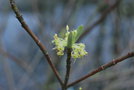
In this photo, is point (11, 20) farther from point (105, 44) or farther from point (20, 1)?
point (105, 44)

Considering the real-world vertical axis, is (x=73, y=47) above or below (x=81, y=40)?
below

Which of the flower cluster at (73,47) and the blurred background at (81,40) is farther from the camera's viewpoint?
the blurred background at (81,40)

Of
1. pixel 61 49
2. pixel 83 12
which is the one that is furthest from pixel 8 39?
pixel 61 49

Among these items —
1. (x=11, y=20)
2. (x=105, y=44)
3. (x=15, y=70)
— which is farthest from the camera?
(x=11, y=20)

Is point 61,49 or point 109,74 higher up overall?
point 61,49

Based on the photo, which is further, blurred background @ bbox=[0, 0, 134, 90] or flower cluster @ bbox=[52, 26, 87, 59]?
blurred background @ bbox=[0, 0, 134, 90]

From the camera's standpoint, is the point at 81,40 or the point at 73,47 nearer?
the point at 73,47

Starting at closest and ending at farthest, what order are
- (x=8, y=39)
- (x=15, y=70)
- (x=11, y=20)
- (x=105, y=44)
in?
(x=105, y=44), (x=15, y=70), (x=8, y=39), (x=11, y=20)

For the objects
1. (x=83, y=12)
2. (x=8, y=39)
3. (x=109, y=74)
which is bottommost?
(x=109, y=74)
